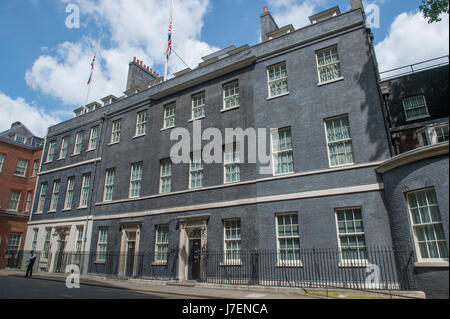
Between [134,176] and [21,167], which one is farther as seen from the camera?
[21,167]

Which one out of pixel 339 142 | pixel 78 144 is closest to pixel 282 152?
pixel 339 142

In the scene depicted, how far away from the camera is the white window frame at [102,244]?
20.6 metres

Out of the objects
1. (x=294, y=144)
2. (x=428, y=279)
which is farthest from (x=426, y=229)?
(x=294, y=144)

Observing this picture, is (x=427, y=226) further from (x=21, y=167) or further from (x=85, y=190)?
(x=21, y=167)

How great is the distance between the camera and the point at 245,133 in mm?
16500

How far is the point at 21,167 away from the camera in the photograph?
32.0 meters

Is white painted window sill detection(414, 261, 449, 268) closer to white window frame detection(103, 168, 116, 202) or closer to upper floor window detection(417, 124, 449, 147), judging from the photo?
upper floor window detection(417, 124, 449, 147)

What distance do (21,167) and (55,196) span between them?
916cm

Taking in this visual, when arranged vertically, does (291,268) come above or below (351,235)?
below

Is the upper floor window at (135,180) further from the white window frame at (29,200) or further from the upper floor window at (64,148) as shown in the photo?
the white window frame at (29,200)

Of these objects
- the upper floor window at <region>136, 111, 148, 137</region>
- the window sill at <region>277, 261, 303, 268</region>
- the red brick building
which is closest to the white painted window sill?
the window sill at <region>277, 261, 303, 268</region>

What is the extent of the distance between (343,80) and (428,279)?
28.8 ft

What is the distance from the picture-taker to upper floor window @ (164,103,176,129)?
20438 millimetres
